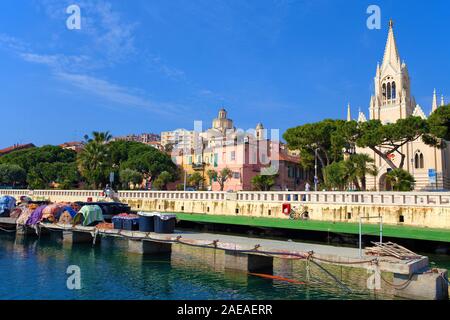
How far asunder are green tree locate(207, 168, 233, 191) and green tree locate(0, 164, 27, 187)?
4479 cm

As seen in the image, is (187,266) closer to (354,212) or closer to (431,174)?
(354,212)

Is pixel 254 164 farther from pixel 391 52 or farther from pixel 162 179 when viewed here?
pixel 391 52

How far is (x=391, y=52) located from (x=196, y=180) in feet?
137

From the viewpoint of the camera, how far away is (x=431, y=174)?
48.0 metres

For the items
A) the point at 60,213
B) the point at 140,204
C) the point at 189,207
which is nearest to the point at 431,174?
the point at 189,207

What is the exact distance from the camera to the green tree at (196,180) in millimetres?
65000

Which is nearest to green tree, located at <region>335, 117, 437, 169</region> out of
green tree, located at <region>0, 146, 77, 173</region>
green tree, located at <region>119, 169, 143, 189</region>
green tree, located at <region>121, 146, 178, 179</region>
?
green tree, located at <region>121, 146, 178, 179</region>

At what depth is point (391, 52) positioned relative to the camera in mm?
64875

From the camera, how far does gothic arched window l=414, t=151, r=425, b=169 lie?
5400 cm

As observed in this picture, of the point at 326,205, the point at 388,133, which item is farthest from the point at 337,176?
the point at 326,205

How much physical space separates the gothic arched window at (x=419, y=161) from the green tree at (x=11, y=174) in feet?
255

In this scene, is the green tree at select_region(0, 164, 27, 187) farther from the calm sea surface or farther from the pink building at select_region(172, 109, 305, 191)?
the calm sea surface
